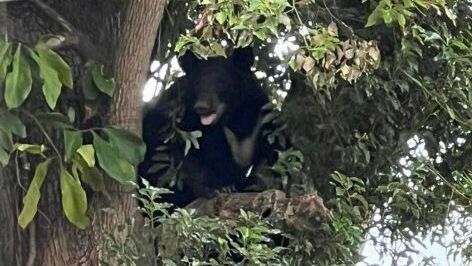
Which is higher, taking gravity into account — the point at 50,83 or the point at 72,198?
the point at 50,83

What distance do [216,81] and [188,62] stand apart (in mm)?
73

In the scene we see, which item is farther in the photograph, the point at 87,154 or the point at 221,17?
the point at 221,17

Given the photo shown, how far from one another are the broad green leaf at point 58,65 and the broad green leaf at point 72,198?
14cm

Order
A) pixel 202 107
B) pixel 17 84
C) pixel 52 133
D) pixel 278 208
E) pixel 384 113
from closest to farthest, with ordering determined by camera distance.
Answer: pixel 17 84, pixel 52 133, pixel 278 208, pixel 384 113, pixel 202 107

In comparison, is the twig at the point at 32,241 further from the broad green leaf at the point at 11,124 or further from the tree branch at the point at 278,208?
the tree branch at the point at 278,208

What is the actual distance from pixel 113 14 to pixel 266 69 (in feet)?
Answer: 1.41

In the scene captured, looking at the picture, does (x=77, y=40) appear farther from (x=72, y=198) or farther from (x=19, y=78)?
(x=72, y=198)

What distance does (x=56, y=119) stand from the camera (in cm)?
140

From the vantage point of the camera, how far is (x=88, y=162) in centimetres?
135

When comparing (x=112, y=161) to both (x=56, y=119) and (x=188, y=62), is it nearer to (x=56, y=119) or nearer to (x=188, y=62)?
(x=56, y=119)

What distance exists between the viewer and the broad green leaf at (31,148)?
1.35m

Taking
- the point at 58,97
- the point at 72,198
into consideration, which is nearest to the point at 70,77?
the point at 58,97

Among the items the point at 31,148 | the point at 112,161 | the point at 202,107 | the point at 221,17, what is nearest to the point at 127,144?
the point at 112,161

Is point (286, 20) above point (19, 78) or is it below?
above
